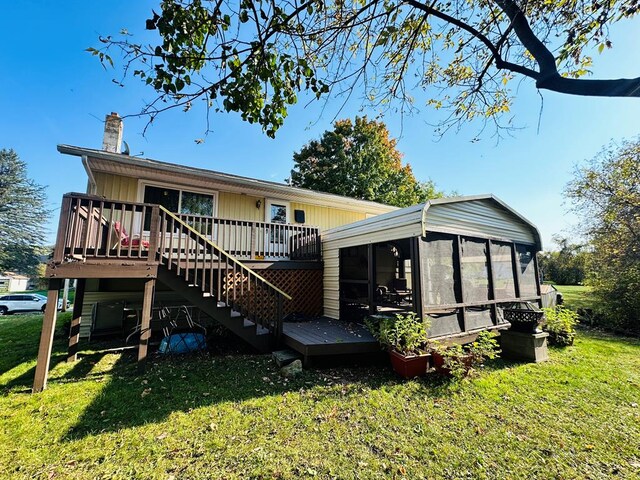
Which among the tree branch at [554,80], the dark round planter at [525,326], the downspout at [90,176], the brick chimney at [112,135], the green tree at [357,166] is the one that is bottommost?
the dark round planter at [525,326]

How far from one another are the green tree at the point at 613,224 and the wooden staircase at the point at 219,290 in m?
12.7

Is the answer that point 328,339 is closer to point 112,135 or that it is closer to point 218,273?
point 218,273

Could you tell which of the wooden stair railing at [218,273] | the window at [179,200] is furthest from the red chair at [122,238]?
the window at [179,200]

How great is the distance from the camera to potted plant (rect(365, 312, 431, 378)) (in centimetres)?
477

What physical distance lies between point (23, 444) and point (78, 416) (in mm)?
549

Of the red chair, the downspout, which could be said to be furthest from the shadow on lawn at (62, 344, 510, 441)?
the downspout

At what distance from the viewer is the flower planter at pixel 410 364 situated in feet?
15.5

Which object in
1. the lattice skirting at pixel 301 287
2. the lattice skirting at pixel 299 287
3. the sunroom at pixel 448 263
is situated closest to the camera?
the sunroom at pixel 448 263

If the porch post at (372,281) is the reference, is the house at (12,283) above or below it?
below

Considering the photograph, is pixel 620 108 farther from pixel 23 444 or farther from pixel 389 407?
pixel 23 444

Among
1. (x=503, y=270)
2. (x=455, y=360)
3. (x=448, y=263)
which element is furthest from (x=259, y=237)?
(x=503, y=270)

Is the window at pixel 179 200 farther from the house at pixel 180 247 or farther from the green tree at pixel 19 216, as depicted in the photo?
the green tree at pixel 19 216

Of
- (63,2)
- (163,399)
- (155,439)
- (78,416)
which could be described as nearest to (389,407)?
(155,439)

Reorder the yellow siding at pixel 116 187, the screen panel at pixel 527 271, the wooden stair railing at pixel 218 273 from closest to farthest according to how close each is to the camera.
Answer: the wooden stair railing at pixel 218 273
the yellow siding at pixel 116 187
the screen panel at pixel 527 271
